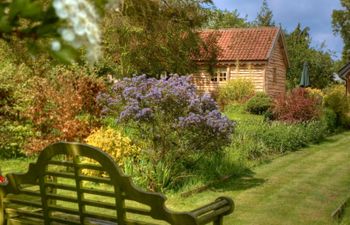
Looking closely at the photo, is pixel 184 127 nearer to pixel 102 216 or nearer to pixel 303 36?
pixel 102 216

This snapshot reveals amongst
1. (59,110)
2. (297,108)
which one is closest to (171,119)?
(59,110)

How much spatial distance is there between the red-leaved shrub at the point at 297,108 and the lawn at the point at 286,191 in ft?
15.8

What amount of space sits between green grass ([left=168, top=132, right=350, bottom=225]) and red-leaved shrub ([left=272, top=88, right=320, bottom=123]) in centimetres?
511

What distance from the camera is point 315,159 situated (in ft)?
46.0

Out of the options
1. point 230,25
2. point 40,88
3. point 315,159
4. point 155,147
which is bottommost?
point 315,159

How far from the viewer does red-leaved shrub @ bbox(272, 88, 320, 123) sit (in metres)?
19.2

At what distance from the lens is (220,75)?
37125 millimetres

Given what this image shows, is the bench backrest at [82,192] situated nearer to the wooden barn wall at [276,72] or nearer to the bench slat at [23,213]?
the bench slat at [23,213]

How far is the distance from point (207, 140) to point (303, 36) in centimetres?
4838

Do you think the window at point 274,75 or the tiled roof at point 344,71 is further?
the window at point 274,75

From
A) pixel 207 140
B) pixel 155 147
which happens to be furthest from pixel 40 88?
pixel 207 140

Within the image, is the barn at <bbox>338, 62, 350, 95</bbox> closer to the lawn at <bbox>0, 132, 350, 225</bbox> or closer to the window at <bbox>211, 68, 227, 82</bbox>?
the window at <bbox>211, 68, 227, 82</bbox>

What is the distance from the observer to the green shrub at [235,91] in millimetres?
31703

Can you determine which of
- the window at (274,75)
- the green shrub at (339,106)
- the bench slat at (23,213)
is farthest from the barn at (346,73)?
the bench slat at (23,213)
